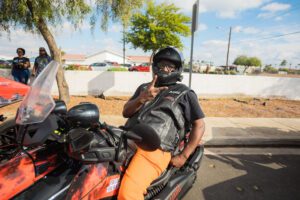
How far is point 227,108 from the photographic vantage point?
814 cm

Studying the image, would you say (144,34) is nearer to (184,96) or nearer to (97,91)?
(97,91)

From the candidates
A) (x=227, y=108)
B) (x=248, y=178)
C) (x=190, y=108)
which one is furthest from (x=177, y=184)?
(x=227, y=108)

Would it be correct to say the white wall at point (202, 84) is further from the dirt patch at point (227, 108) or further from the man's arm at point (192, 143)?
the man's arm at point (192, 143)

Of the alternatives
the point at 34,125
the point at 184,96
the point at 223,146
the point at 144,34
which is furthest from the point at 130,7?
the point at 144,34

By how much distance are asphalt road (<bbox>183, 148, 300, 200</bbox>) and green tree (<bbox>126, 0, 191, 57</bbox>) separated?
1617cm

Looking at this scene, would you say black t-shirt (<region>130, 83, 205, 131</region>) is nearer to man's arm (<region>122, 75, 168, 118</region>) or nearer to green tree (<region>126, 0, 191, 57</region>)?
man's arm (<region>122, 75, 168, 118</region>)

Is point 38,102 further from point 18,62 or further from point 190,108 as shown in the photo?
point 18,62

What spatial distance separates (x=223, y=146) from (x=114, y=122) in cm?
269

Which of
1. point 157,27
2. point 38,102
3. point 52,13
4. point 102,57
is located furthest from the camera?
point 102,57

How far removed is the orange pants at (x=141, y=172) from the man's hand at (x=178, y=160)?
16 cm

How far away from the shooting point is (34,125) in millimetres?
1333

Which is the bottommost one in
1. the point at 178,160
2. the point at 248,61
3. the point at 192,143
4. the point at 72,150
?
the point at 178,160

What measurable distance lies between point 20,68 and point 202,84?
727 cm

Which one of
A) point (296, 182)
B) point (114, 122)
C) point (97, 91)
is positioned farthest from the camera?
point (97, 91)
